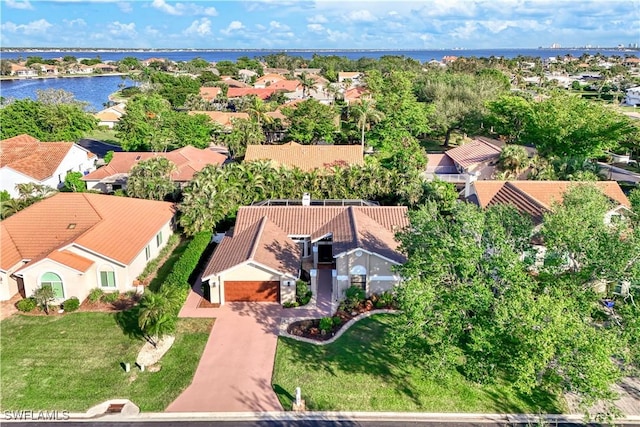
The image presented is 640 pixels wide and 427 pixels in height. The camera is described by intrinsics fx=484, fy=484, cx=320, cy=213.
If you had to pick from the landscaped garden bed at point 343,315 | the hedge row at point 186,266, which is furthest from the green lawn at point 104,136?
the landscaped garden bed at point 343,315

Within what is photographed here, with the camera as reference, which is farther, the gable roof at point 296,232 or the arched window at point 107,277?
the arched window at point 107,277

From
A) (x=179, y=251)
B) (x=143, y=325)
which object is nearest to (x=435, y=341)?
(x=143, y=325)

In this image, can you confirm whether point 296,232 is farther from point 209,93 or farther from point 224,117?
point 209,93

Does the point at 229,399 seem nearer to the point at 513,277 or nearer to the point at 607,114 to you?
the point at 513,277

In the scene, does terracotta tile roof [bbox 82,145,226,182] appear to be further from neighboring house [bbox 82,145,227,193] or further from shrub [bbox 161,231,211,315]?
shrub [bbox 161,231,211,315]

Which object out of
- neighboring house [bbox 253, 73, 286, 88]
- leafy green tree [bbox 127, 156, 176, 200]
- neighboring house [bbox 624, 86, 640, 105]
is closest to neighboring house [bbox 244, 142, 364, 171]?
leafy green tree [bbox 127, 156, 176, 200]

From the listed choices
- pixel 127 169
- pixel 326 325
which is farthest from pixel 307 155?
pixel 326 325

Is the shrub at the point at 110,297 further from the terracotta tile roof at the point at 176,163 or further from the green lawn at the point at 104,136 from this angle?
the green lawn at the point at 104,136
